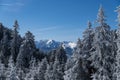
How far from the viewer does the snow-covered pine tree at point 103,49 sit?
37094 mm

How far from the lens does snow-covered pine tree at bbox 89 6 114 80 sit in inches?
1460

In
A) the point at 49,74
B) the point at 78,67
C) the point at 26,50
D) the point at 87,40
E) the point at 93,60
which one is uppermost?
the point at 26,50

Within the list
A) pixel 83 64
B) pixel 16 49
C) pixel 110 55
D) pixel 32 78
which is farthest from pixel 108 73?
pixel 16 49

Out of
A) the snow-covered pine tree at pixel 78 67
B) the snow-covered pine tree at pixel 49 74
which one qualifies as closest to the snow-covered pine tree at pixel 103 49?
the snow-covered pine tree at pixel 78 67

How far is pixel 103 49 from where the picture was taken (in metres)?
37.2

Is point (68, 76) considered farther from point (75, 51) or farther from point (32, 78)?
point (32, 78)

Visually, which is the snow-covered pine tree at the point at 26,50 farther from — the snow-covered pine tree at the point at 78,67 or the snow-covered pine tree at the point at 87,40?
the snow-covered pine tree at the point at 78,67

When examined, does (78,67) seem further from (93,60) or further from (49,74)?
(49,74)

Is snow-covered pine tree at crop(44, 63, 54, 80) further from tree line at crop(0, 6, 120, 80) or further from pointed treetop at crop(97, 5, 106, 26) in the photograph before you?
pointed treetop at crop(97, 5, 106, 26)

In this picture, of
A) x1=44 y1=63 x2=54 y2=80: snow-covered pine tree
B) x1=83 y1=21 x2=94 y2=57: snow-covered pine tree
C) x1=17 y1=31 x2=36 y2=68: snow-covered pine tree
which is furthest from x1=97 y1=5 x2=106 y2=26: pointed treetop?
x1=17 y1=31 x2=36 y2=68: snow-covered pine tree

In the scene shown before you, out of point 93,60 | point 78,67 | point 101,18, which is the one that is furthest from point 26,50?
point 101,18

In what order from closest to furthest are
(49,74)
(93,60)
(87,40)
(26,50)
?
(93,60), (87,40), (49,74), (26,50)

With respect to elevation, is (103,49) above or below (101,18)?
below

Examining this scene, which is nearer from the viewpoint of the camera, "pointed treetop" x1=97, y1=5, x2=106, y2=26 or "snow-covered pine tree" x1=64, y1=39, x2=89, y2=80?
"pointed treetop" x1=97, y1=5, x2=106, y2=26
